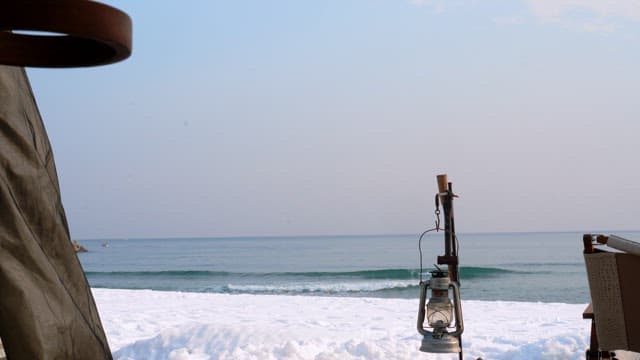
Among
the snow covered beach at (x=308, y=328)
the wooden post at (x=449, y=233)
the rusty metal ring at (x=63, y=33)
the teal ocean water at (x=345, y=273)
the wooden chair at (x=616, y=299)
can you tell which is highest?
the rusty metal ring at (x=63, y=33)

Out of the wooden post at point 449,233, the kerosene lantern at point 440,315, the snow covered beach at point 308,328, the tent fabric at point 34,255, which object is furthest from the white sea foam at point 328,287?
the tent fabric at point 34,255

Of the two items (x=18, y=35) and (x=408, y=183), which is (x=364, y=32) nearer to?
(x=408, y=183)

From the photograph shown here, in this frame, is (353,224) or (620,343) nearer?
(620,343)

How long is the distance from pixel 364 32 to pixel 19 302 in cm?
1933

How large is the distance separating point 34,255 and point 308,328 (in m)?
6.17

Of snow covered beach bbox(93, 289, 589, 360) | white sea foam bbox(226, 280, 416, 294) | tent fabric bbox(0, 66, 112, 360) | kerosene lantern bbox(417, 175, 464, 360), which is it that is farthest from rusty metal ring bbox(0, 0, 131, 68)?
white sea foam bbox(226, 280, 416, 294)

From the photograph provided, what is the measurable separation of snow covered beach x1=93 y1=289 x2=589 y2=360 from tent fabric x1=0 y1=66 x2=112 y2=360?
3982mm

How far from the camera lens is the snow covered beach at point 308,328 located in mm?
5289

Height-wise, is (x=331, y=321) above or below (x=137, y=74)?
below

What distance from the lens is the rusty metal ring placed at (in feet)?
2.23

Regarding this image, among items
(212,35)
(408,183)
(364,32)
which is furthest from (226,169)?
(212,35)

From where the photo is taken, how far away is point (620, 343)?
2779 mm

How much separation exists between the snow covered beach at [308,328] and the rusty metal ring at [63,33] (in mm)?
4504

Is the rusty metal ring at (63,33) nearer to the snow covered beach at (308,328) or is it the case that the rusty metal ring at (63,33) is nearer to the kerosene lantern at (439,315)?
the kerosene lantern at (439,315)
